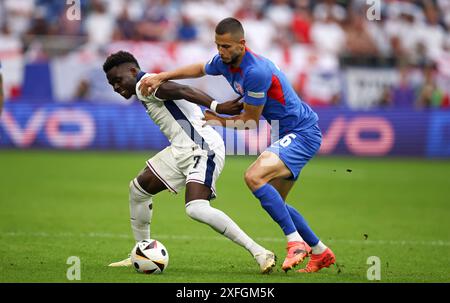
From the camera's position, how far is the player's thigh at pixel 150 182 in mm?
8555

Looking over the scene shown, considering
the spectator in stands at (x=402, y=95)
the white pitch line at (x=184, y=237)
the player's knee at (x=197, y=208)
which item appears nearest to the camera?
the player's knee at (x=197, y=208)

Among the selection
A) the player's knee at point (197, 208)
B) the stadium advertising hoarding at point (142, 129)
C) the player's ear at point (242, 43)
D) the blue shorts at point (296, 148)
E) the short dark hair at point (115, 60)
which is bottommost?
the stadium advertising hoarding at point (142, 129)

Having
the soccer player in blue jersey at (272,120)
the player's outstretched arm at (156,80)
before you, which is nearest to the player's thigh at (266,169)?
the soccer player in blue jersey at (272,120)

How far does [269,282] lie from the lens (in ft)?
25.1

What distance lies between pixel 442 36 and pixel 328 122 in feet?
20.8

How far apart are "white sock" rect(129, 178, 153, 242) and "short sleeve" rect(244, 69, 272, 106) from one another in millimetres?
1525

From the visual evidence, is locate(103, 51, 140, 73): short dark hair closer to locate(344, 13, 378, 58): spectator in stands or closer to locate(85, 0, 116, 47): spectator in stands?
locate(85, 0, 116, 47): spectator in stands

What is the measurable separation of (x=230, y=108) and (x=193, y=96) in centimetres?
37

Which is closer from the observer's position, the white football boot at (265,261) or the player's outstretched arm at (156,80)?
the white football boot at (265,261)

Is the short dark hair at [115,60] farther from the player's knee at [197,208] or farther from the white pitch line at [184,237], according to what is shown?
the white pitch line at [184,237]

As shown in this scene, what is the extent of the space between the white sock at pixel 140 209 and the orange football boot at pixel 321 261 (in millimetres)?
1677

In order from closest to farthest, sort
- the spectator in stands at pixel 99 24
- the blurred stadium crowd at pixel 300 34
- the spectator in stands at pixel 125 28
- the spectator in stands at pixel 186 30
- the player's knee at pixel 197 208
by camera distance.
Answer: the player's knee at pixel 197 208, the blurred stadium crowd at pixel 300 34, the spectator in stands at pixel 125 28, the spectator in stands at pixel 99 24, the spectator in stands at pixel 186 30

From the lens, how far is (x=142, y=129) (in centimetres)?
2169
